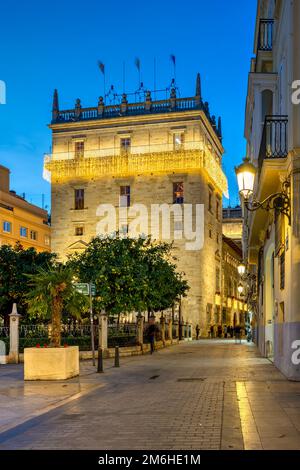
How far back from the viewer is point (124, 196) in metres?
57.1

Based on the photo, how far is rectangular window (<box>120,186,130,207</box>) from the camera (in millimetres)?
56969

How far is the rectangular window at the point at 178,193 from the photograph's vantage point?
181 feet

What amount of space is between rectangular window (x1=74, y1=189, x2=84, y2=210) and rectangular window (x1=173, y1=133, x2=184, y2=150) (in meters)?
9.80

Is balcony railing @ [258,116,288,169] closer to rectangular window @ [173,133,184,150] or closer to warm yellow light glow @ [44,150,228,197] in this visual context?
warm yellow light glow @ [44,150,228,197]

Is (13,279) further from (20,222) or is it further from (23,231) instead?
(23,231)

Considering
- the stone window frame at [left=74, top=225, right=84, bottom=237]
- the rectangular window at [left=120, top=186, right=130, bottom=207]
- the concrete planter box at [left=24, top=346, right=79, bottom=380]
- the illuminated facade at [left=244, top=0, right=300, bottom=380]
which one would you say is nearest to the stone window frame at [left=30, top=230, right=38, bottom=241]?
the stone window frame at [left=74, top=225, right=84, bottom=237]

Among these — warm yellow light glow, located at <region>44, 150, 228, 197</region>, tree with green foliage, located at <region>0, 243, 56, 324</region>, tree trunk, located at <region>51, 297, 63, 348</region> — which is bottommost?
tree trunk, located at <region>51, 297, 63, 348</region>

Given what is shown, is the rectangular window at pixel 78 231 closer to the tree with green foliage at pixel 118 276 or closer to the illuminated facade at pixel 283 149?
the tree with green foliage at pixel 118 276

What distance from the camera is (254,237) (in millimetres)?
28000

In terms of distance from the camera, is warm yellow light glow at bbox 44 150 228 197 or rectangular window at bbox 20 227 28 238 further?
rectangular window at bbox 20 227 28 238

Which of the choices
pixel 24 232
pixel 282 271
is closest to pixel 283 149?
pixel 282 271
